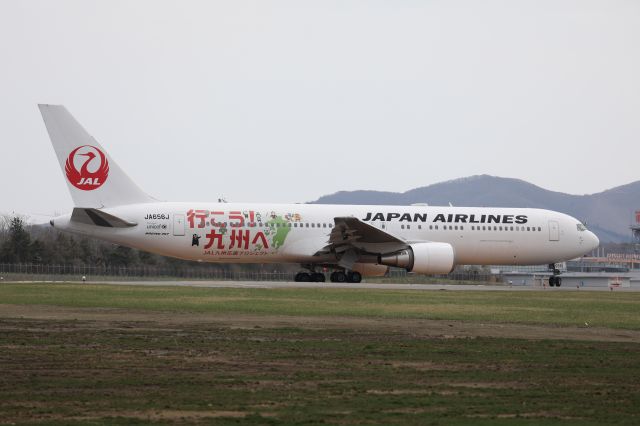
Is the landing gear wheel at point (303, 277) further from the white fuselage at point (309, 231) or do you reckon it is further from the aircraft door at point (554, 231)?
the aircraft door at point (554, 231)

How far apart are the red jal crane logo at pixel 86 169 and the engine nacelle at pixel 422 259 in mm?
11497

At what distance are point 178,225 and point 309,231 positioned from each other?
5.50 metres

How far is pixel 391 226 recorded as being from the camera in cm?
4453

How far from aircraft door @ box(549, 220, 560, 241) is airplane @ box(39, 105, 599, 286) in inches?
1.8

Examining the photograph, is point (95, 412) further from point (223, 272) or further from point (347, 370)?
point (223, 272)

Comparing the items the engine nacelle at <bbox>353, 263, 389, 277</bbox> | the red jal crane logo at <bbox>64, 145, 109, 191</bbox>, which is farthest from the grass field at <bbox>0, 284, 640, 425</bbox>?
the engine nacelle at <bbox>353, 263, 389, 277</bbox>

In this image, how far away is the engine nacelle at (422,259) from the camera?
42.1 meters

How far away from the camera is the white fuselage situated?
135ft

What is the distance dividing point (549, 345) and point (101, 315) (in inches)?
376

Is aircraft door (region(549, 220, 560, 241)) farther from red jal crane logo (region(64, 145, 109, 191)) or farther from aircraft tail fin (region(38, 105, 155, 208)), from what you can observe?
red jal crane logo (region(64, 145, 109, 191))

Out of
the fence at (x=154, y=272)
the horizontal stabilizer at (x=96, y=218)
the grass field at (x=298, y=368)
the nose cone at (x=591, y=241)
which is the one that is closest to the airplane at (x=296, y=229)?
the horizontal stabilizer at (x=96, y=218)

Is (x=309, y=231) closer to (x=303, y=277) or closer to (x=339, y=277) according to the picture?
(x=339, y=277)

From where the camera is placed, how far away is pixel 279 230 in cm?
4291

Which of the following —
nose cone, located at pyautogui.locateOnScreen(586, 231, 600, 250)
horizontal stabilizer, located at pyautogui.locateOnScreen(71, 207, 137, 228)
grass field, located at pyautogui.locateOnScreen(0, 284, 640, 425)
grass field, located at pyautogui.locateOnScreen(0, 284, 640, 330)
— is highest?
horizontal stabilizer, located at pyautogui.locateOnScreen(71, 207, 137, 228)
